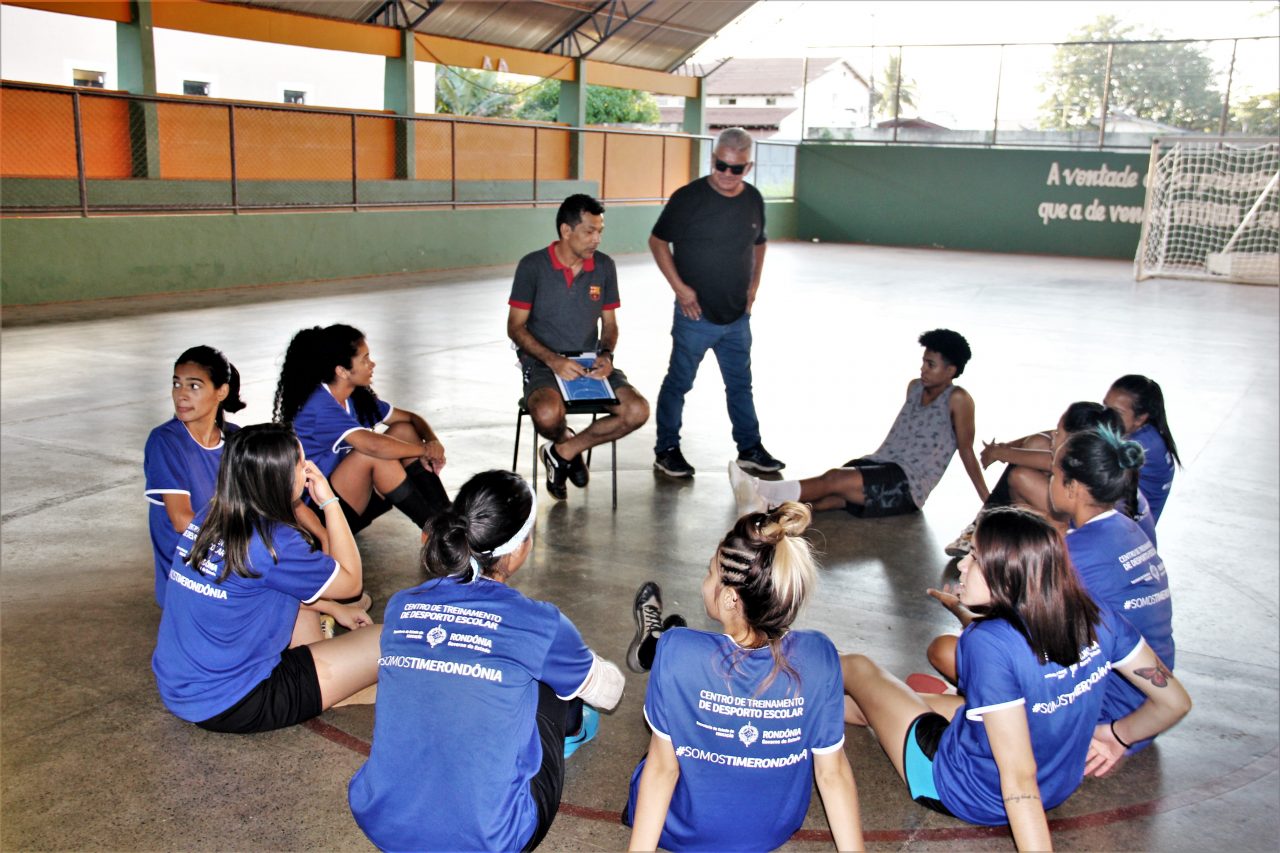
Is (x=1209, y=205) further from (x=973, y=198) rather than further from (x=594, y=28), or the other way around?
(x=594, y=28)

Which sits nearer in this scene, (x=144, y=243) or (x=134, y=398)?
(x=134, y=398)

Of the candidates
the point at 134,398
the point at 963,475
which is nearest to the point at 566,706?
the point at 963,475

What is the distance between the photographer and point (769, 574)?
225 centimetres

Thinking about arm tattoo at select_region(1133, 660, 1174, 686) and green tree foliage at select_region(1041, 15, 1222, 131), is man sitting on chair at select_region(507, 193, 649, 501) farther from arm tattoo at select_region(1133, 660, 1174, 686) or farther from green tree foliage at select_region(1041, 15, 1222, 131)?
green tree foliage at select_region(1041, 15, 1222, 131)

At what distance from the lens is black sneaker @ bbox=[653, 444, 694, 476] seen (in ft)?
19.5

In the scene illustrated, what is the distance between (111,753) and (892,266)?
1734cm

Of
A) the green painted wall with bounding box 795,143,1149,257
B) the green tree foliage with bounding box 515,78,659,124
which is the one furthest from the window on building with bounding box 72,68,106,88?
the green tree foliage with bounding box 515,78,659,124

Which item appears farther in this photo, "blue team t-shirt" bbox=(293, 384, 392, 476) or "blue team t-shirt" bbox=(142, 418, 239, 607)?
"blue team t-shirt" bbox=(293, 384, 392, 476)

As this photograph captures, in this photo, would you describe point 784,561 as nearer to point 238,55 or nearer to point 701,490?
point 701,490

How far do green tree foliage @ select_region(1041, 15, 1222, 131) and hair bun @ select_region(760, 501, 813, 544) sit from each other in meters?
22.5

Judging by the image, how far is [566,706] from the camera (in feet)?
8.94

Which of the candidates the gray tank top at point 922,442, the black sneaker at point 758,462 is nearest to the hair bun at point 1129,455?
the gray tank top at point 922,442

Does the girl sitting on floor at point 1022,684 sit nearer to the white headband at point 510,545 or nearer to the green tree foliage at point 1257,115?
the white headband at point 510,545

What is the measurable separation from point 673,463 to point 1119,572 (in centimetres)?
315
